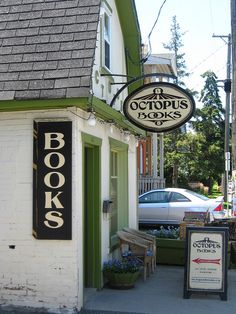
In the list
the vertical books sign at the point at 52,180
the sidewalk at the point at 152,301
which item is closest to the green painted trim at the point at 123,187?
the sidewalk at the point at 152,301

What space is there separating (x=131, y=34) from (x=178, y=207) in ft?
24.3

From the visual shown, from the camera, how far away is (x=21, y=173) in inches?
281

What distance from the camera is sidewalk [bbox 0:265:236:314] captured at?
23.1 ft

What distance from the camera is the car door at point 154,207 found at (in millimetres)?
16688

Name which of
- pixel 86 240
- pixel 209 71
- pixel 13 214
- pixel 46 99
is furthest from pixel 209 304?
pixel 209 71

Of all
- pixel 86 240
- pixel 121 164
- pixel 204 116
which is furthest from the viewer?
pixel 204 116

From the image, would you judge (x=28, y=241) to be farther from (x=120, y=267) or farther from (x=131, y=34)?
(x=131, y=34)

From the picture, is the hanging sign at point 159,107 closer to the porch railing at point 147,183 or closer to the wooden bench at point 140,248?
the wooden bench at point 140,248

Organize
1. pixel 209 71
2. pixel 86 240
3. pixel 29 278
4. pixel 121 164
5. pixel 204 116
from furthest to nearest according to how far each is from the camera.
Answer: pixel 209 71, pixel 204 116, pixel 121 164, pixel 86 240, pixel 29 278

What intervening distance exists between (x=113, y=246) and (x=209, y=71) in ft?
127

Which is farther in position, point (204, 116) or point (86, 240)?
point (204, 116)

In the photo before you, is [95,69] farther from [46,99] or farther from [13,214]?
[13,214]

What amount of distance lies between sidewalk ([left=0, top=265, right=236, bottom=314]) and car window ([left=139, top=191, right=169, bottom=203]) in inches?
315

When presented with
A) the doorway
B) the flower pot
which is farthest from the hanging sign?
the flower pot
